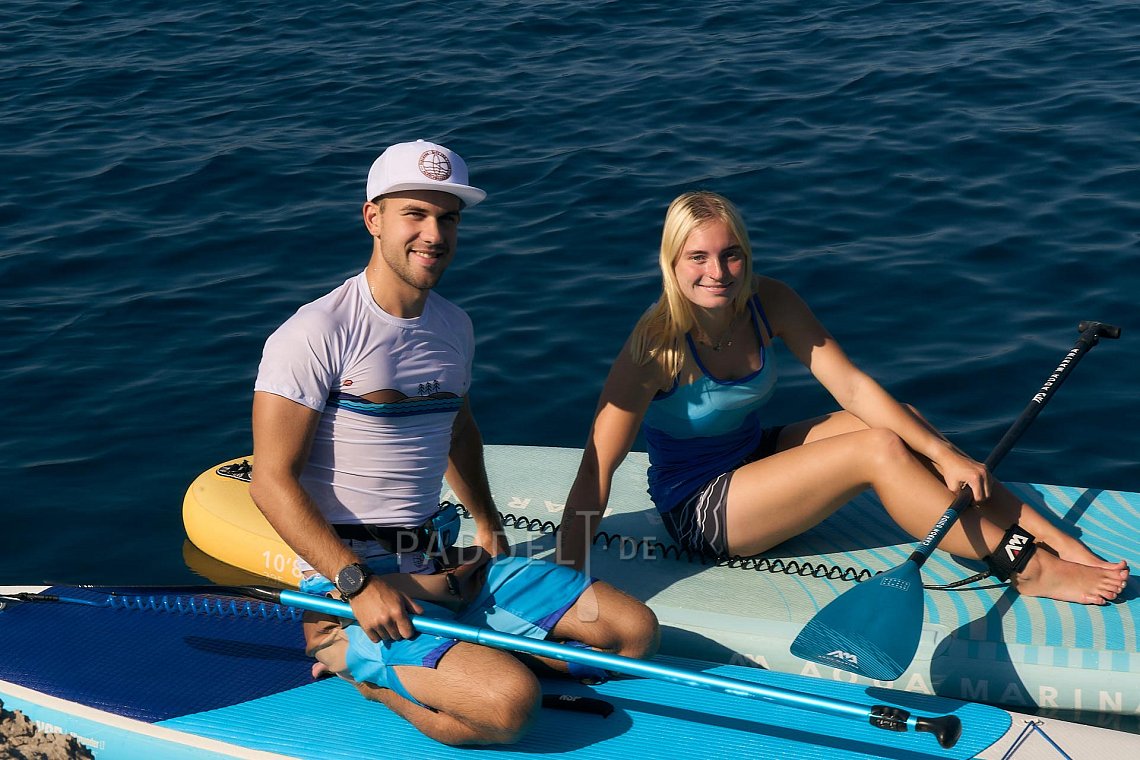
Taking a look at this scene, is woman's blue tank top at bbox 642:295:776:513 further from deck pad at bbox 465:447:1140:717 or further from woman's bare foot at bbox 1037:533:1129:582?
woman's bare foot at bbox 1037:533:1129:582

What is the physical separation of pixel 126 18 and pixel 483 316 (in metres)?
6.92

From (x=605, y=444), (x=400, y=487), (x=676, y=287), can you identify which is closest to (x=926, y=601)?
(x=605, y=444)

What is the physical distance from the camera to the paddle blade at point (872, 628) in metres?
3.74

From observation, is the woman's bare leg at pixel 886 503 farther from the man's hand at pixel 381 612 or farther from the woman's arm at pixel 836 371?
the man's hand at pixel 381 612

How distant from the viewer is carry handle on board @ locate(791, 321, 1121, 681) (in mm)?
3744

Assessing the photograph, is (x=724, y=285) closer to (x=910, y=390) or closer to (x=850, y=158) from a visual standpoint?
(x=910, y=390)

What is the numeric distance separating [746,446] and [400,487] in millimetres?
1352

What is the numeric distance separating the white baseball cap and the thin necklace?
Answer: 1.10 m

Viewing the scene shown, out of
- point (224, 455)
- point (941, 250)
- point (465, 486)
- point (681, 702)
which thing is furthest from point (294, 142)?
point (681, 702)

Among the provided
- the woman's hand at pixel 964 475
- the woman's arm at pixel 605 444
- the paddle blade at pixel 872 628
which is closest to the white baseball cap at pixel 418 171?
the woman's arm at pixel 605 444

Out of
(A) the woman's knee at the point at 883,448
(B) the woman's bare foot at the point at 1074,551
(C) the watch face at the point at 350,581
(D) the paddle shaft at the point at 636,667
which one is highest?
(A) the woman's knee at the point at 883,448

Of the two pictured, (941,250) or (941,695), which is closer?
(941,695)

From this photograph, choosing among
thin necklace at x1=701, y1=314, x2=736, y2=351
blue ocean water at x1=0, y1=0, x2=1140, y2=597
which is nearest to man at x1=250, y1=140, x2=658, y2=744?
thin necklace at x1=701, y1=314, x2=736, y2=351

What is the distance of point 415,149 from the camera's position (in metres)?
3.50
